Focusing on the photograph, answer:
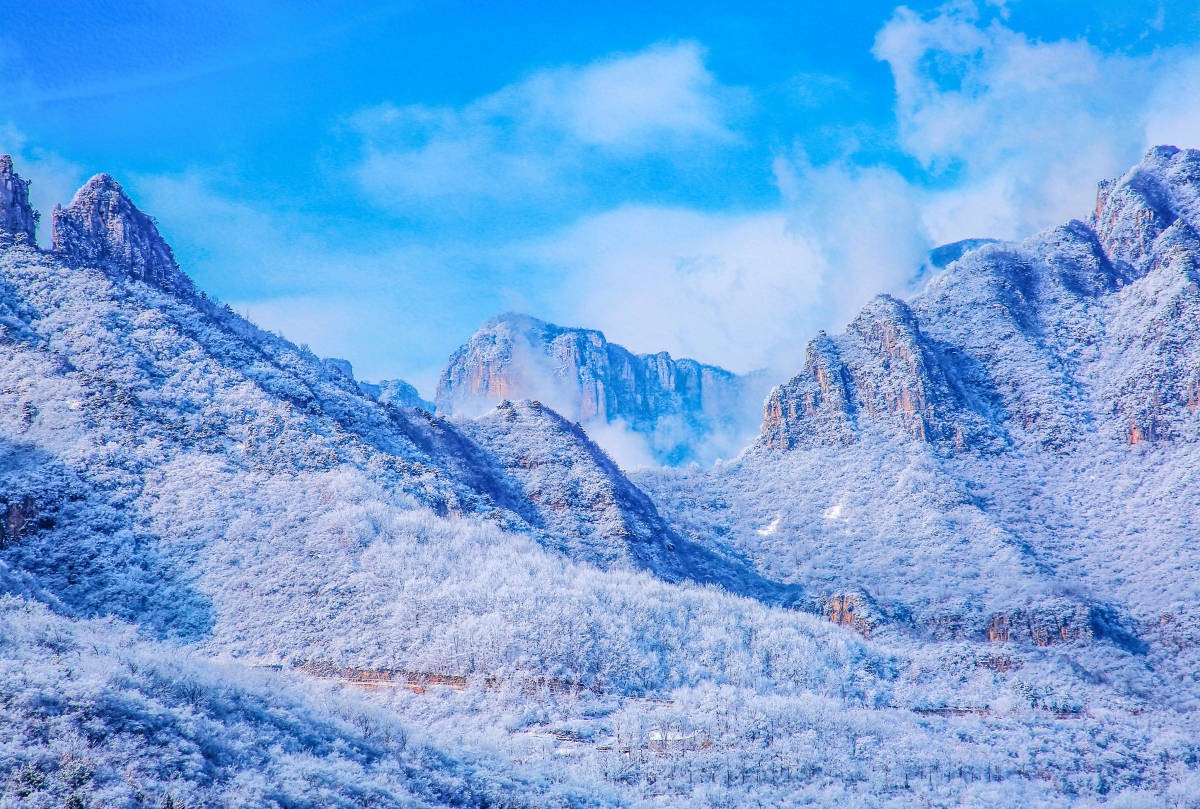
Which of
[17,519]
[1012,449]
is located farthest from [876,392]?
[17,519]

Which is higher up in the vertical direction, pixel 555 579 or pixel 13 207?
pixel 13 207

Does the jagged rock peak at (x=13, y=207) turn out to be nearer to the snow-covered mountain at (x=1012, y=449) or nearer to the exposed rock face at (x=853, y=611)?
the snow-covered mountain at (x=1012, y=449)

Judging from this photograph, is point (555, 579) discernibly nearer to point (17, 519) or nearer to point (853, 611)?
point (17, 519)

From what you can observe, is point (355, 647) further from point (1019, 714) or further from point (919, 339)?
point (919, 339)

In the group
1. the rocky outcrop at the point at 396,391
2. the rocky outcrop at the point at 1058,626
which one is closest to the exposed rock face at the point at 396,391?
the rocky outcrop at the point at 396,391

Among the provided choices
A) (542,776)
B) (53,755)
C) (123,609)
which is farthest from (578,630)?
(53,755)

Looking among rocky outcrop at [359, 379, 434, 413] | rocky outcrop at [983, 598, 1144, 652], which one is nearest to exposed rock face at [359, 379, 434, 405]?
rocky outcrop at [359, 379, 434, 413]

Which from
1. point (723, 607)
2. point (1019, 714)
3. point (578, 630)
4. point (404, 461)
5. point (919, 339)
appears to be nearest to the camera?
point (578, 630)
